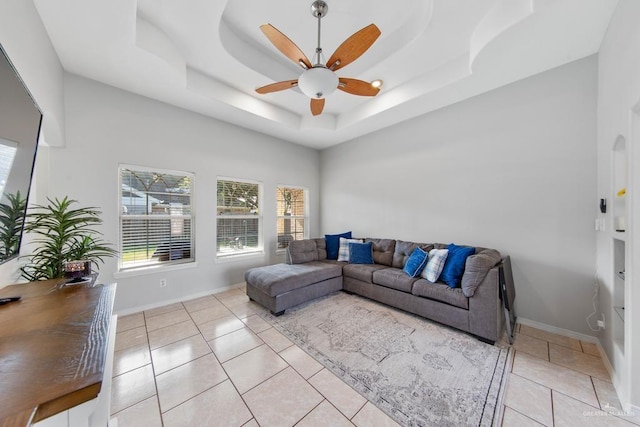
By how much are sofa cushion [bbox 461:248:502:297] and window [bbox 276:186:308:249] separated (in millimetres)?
3321

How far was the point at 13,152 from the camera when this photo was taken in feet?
4.04

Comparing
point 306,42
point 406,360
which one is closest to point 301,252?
point 406,360

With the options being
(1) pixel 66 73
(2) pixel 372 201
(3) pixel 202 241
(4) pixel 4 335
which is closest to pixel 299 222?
(2) pixel 372 201

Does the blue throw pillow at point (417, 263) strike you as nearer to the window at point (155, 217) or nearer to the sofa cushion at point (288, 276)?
the sofa cushion at point (288, 276)

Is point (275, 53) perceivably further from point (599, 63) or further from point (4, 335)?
point (599, 63)

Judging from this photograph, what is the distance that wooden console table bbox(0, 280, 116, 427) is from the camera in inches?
21.8

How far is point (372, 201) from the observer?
4.35m

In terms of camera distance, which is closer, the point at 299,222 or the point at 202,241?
the point at 202,241

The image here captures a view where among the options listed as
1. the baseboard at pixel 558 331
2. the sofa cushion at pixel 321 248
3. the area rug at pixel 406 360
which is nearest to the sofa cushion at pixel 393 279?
the area rug at pixel 406 360

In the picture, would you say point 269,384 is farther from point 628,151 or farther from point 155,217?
point 628,151

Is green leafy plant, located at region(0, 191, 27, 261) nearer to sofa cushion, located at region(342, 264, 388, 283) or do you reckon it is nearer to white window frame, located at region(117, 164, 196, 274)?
white window frame, located at region(117, 164, 196, 274)

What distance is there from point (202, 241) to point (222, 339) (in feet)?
5.69

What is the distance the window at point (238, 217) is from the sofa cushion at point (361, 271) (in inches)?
70.4

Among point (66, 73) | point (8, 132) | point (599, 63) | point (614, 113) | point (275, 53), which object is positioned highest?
point (275, 53)
